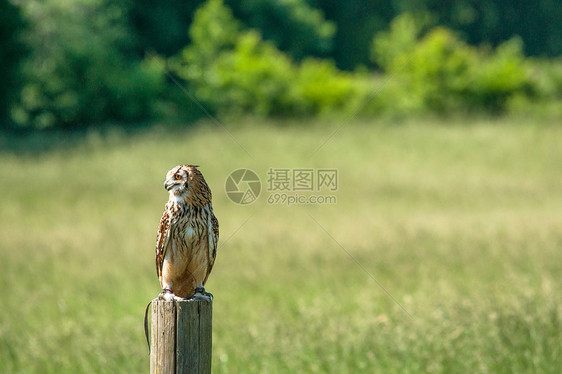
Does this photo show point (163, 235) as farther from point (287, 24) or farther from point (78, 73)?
point (287, 24)

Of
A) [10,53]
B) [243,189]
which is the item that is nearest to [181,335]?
[243,189]

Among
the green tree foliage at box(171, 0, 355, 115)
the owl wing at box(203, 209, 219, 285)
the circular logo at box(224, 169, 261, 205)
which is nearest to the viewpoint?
the owl wing at box(203, 209, 219, 285)

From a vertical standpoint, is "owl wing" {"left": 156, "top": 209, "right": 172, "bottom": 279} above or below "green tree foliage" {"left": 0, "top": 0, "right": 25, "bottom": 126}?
below

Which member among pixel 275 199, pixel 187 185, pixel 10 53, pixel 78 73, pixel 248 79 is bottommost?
pixel 187 185

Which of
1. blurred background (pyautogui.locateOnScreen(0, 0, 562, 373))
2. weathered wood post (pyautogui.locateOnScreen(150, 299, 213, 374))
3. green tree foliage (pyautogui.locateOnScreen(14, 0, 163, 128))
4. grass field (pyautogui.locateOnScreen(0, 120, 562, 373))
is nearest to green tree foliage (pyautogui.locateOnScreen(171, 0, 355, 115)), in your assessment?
blurred background (pyautogui.locateOnScreen(0, 0, 562, 373))

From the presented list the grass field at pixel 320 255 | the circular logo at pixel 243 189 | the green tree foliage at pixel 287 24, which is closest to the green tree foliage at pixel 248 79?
the grass field at pixel 320 255

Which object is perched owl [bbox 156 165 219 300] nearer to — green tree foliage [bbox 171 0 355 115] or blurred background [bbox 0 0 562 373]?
blurred background [bbox 0 0 562 373]

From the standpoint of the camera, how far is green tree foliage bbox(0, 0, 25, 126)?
22.3 metres

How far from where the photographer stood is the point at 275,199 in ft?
47.8

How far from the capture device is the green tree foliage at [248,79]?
24281 millimetres

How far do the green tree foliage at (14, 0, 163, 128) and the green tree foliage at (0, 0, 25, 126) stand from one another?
351mm

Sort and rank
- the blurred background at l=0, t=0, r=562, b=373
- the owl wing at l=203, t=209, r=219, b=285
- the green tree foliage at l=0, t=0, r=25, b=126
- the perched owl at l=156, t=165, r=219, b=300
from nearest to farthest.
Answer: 1. the perched owl at l=156, t=165, r=219, b=300
2. the owl wing at l=203, t=209, r=219, b=285
3. the blurred background at l=0, t=0, r=562, b=373
4. the green tree foliage at l=0, t=0, r=25, b=126

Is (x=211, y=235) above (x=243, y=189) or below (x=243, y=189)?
below

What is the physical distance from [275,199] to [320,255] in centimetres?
503
